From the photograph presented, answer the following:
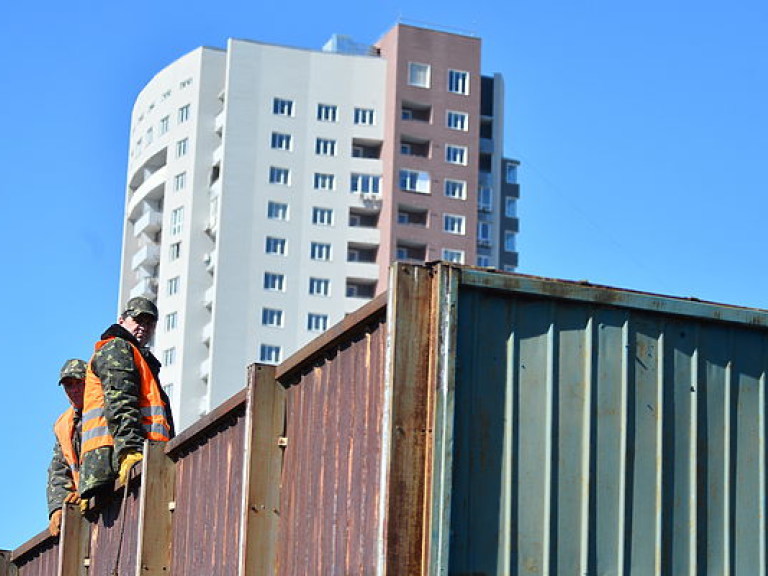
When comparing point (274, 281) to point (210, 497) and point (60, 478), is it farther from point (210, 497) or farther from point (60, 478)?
point (210, 497)

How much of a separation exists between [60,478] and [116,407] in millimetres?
3096

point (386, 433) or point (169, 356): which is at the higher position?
point (169, 356)

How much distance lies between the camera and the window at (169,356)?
367 feet

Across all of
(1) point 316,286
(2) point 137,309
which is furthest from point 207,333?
(2) point 137,309

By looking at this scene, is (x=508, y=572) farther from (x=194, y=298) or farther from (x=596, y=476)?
(x=194, y=298)

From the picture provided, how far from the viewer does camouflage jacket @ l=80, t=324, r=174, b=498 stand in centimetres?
1218

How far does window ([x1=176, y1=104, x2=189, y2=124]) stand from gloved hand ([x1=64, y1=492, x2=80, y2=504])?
101128 mm

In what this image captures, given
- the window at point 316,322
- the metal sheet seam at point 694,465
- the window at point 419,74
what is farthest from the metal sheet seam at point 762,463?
the window at point 419,74

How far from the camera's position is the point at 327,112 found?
114m

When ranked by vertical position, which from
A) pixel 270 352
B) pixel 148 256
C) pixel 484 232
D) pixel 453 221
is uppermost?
pixel 484 232

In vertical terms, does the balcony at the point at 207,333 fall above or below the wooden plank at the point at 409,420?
above

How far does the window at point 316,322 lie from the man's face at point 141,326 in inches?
3880

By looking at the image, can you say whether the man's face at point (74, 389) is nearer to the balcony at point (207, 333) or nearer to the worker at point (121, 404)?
the worker at point (121, 404)

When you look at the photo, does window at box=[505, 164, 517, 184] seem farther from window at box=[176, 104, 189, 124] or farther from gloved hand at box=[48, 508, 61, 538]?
gloved hand at box=[48, 508, 61, 538]
